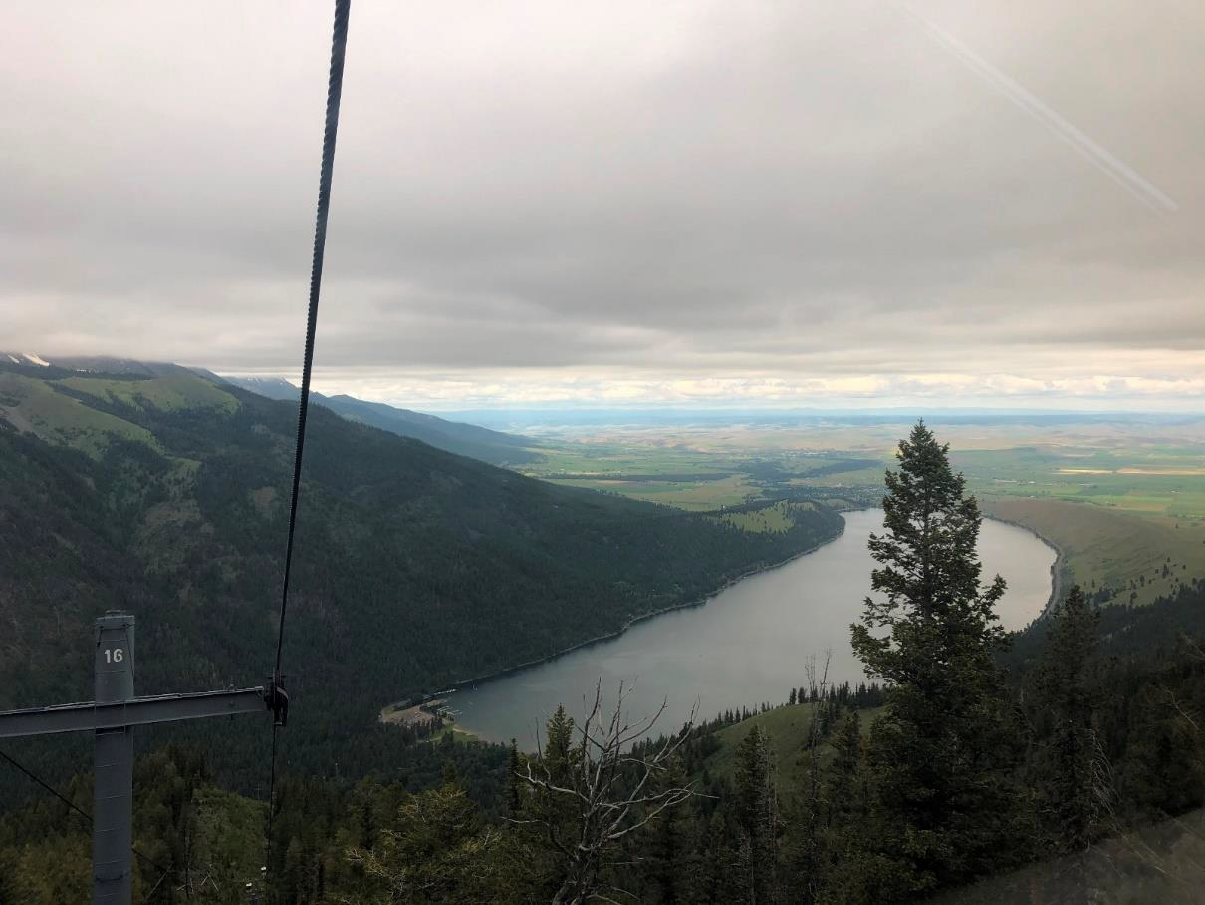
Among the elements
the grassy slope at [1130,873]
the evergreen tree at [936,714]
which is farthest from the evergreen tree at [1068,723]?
the grassy slope at [1130,873]

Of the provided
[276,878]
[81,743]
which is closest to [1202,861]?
[276,878]

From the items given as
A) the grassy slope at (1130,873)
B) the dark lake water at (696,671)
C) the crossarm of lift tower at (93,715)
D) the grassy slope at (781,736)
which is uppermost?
the crossarm of lift tower at (93,715)

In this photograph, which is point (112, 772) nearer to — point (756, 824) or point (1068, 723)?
point (1068, 723)

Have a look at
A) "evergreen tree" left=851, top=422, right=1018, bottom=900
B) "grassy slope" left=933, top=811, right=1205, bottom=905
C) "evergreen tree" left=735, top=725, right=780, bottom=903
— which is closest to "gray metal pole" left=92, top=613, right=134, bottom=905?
"evergreen tree" left=851, top=422, right=1018, bottom=900

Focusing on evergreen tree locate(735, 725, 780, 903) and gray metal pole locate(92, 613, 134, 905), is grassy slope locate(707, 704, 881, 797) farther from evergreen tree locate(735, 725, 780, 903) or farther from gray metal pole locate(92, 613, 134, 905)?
gray metal pole locate(92, 613, 134, 905)

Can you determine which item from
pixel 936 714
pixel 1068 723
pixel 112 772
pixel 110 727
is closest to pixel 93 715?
pixel 110 727

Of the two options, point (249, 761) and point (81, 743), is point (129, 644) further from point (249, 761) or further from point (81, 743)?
point (81, 743)

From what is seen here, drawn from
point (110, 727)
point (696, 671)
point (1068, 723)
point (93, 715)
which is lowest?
point (696, 671)

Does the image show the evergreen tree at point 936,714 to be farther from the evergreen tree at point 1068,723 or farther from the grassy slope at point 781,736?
the grassy slope at point 781,736
